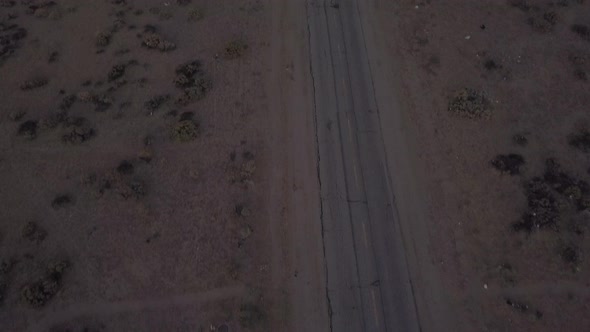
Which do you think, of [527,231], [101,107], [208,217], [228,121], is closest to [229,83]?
[228,121]

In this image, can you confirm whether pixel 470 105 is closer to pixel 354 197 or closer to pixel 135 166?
pixel 354 197

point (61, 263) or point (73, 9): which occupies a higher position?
point (73, 9)

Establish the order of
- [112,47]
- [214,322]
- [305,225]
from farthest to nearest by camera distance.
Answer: [112,47]
[305,225]
[214,322]

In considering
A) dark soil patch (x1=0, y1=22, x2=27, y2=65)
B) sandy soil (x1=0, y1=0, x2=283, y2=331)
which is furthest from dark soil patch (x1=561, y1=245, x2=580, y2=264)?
dark soil patch (x1=0, y1=22, x2=27, y2=65)

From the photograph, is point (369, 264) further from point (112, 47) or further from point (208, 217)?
point (112, 47)

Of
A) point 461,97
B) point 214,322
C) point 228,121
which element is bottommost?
point 214,322

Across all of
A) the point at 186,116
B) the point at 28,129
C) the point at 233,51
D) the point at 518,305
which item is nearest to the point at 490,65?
the point at 518,305

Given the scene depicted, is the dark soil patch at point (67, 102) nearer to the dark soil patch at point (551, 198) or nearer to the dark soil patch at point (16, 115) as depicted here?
the dark soil patch at point (16, 115)
